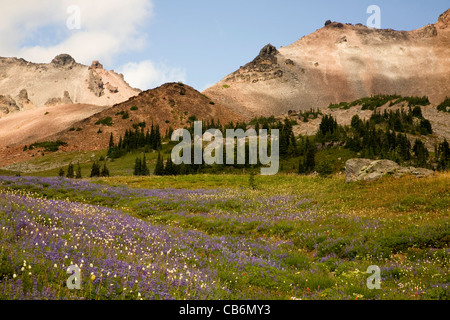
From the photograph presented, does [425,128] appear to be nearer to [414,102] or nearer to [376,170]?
[414,102]

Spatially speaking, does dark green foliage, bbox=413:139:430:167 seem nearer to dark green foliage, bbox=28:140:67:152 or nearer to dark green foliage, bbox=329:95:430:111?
dark green foliage, bbox=329:95:430:111

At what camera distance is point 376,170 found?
29.2 meters

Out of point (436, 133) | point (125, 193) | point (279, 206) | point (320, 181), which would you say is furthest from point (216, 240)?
point (436, 133)

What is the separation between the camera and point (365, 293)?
7.64 meters

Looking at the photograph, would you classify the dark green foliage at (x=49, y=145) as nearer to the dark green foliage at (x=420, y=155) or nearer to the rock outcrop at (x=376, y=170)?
the rock outcrop at (x=376, y=170)

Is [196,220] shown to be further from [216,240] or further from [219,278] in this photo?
[219,278]

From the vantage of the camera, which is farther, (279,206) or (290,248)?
(279,206)

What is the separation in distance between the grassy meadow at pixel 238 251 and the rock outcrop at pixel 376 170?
14.9 ft

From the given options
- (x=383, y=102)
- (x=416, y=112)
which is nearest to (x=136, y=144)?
(x=416, y=112)

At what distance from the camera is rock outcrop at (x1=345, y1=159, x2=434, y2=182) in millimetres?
27205

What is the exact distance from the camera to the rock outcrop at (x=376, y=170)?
89.3ft

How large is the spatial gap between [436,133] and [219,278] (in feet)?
510

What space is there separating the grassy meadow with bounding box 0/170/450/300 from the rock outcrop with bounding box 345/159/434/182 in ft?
14.9

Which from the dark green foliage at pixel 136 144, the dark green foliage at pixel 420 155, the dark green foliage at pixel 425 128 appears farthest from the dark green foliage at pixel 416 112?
the dark green foliage at pixel 136 144
